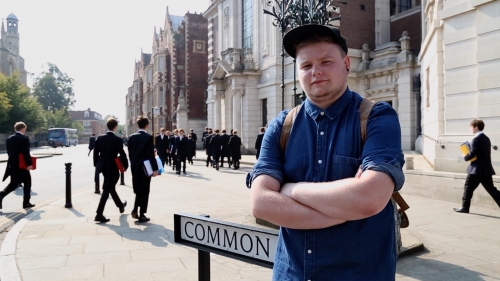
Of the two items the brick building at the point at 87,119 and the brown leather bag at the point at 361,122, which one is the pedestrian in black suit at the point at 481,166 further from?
the brick building at the point at 87,119

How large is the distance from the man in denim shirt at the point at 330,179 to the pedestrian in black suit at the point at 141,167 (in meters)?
5.93

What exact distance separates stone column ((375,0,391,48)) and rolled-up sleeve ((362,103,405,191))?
984 inches

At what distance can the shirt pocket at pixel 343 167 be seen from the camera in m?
1.67

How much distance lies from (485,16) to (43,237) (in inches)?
394

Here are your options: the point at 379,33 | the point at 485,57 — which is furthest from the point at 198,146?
the point at 485,57

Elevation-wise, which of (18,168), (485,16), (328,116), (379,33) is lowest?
(18,168)

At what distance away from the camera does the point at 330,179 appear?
170cm

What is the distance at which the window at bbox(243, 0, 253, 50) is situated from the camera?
95.5ft

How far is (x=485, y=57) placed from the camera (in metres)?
9.00

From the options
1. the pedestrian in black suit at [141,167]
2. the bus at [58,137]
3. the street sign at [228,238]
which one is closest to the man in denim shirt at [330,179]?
the street sign at [228,238]

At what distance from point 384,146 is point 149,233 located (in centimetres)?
559

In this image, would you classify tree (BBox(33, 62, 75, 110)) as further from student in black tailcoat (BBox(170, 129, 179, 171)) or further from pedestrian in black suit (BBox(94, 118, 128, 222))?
pedestrian in black suit (BBox(94, 118, 128, 222))

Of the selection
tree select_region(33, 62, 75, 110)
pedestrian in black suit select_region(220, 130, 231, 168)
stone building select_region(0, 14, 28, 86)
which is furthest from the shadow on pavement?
tree select_region(33, 62, 75, 110)

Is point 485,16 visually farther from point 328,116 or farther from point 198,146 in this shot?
point 198,146
